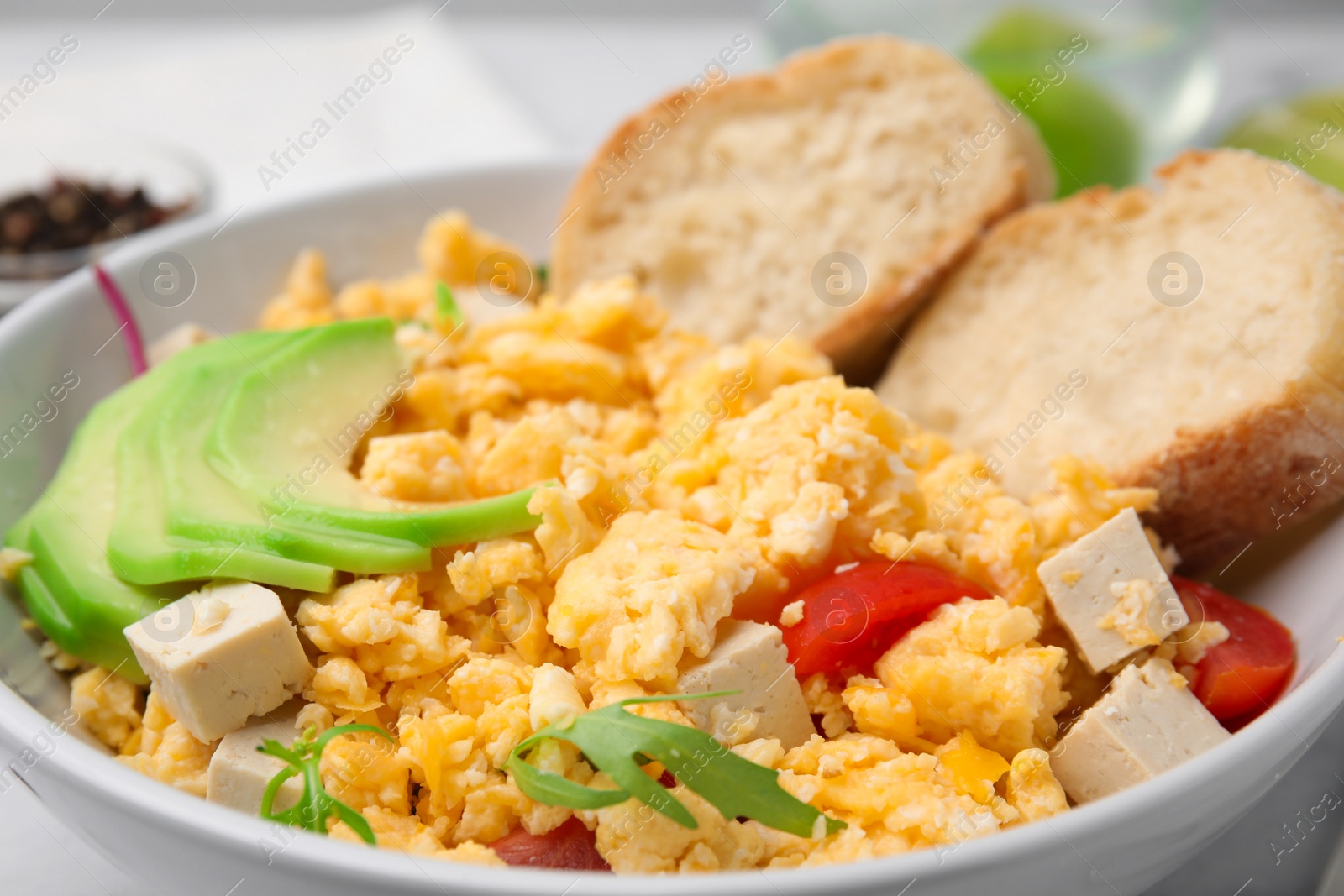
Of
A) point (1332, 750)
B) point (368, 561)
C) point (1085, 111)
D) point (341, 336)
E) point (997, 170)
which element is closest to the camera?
point (368, 561)

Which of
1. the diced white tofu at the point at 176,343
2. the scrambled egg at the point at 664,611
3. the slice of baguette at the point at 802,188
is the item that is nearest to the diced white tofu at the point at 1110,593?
the scrambled egg at the point at 664,611

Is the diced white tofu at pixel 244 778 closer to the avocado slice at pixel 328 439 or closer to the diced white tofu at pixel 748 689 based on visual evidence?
the avocado slice at pixel 328 439

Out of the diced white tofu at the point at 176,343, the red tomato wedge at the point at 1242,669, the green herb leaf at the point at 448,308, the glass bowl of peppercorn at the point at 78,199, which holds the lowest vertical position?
Result: the red tomato wedge at the point at 1242,669

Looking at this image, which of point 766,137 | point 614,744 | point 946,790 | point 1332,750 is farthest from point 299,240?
point 1332,750

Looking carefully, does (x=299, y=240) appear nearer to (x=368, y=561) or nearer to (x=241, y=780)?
(x=368, y=561)

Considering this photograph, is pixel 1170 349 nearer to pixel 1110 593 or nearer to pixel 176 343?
pixel 1110 593

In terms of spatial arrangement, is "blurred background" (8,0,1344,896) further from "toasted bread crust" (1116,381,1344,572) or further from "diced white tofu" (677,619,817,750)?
"diced white tofu" (677,619,817,750)

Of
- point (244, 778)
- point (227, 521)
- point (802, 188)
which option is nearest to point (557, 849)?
point (244, 778)
